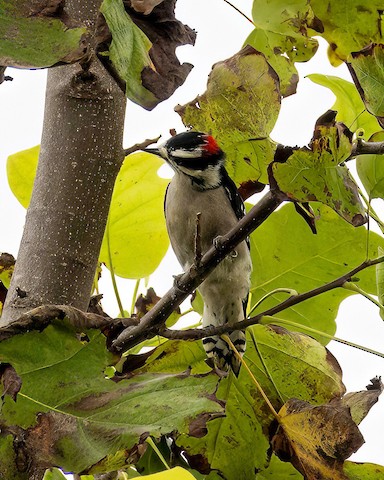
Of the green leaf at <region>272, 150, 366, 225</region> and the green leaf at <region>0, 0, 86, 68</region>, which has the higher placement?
the green leaf at <region>272, 150, 366, 225</region>

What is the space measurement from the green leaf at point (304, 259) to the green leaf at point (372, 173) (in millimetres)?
246

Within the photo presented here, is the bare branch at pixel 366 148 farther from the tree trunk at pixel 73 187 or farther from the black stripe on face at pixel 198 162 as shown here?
the black stripe on face at pixel 198 162

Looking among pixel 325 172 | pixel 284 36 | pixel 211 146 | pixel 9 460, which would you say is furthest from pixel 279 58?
pixel 211 146

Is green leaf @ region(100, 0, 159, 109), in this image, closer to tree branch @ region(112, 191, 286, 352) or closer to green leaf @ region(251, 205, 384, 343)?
tree branch @ region(112, 191, 286, 352)

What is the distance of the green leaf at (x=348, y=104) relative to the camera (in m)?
0.85

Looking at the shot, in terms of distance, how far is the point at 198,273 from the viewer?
2.18 ft

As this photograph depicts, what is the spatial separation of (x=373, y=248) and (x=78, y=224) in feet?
1.16

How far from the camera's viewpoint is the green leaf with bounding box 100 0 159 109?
0.54m

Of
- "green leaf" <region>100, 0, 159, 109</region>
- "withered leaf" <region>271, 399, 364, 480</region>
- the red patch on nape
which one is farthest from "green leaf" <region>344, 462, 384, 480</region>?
the red patch on nape

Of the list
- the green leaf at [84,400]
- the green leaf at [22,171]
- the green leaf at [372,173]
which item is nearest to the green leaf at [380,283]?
the green leaf at [372,173]

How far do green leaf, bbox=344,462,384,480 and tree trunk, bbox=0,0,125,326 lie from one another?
27 centimetres

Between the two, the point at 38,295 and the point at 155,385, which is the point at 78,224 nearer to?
the point at 38,295

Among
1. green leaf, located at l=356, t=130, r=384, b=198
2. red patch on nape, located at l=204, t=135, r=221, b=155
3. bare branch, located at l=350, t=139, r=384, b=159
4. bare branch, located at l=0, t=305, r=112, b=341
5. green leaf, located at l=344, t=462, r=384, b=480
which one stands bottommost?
green leaf, located at l=344, t=462, r=384, b=480

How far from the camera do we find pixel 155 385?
0.60 meters
